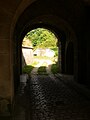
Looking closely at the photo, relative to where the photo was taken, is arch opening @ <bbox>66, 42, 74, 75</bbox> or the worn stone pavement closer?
the worn stone pavement

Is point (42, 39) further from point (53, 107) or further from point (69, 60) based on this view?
point (53, 107)

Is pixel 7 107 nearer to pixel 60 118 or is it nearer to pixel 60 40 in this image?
pixel 60 118

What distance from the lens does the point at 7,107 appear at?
6.27 metres

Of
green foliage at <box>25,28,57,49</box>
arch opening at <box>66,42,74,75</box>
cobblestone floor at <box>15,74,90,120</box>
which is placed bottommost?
cobblestone floor at <box>15,74,90,120</box>

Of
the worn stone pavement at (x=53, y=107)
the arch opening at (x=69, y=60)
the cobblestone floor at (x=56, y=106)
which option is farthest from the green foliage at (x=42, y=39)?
the cobblestone floor at (x=56, y=106)

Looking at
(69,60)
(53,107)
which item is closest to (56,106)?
(53,107)

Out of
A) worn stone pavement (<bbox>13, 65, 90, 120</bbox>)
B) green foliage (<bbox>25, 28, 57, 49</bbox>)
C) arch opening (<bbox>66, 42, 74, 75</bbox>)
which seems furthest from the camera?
green foliage (<bbox>25, 28, 57, 49</bbox>)

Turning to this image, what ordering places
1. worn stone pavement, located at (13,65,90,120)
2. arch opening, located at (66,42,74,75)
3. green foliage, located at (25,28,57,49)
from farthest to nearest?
1. green foliage, located at (25,28,57,49)
2. arch opening, located at (66,42,74,75)
3. worn stone pavement, located at (13,65,90,120)

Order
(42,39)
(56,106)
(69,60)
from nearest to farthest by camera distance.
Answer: (56,106) → (69,60) → (42,39)

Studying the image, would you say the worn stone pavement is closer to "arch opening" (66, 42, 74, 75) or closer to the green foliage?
"arch opening" (66, 42, 74, 75)

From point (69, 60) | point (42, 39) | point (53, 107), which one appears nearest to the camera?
point (53, 107)

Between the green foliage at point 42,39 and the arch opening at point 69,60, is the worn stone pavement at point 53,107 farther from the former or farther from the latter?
the green foliage at point 42,39

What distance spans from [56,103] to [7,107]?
2359mm

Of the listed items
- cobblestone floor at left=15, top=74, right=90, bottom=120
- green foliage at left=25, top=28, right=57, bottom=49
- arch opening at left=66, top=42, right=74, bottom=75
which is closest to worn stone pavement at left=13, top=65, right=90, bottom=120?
cobblestone floor at left=15, top=74, right=90, bottom=120
